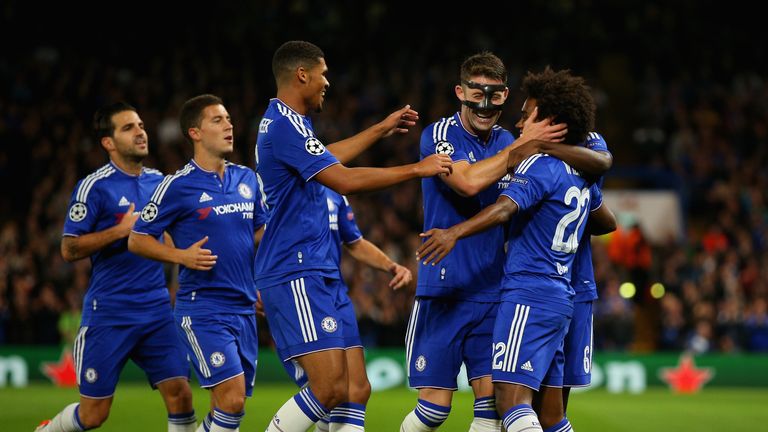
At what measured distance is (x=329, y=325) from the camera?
6.56 m

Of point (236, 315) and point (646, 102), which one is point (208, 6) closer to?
point (646, 102)

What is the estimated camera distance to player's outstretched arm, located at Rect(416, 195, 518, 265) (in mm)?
6340

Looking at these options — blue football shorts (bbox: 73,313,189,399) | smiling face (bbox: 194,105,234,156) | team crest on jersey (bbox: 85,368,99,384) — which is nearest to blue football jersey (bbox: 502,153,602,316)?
smiling face (bbox: 194,105,234,156)

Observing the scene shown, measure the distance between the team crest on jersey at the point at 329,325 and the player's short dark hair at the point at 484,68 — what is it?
1809 millimetres

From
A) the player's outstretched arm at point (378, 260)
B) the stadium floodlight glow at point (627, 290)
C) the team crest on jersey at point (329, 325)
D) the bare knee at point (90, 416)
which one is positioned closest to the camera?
the team crest on jersey at point (329, 325)

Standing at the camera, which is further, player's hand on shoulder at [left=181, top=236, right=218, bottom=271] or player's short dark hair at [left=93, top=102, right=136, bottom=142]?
player's short dark hair at [left=93, top=102, right=136, bottom=142]

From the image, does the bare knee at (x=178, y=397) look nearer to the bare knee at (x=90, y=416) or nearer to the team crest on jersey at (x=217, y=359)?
the bare knee at (x=90, y=416)

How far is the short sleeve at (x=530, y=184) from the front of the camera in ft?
21.0

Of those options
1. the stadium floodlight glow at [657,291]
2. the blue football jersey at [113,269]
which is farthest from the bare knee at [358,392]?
the stadium floodlight glow at [657,291]

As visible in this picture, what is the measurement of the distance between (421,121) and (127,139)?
1326cm

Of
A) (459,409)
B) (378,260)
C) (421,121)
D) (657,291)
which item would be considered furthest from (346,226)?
(421,121)

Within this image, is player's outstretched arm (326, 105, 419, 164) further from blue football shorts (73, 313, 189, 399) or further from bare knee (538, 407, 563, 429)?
blue football shorts (73, 313, 189, 399)

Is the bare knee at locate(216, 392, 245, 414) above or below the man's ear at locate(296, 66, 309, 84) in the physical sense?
below

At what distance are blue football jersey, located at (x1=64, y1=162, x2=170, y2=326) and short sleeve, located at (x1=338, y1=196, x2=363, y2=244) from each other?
1.44 metres
